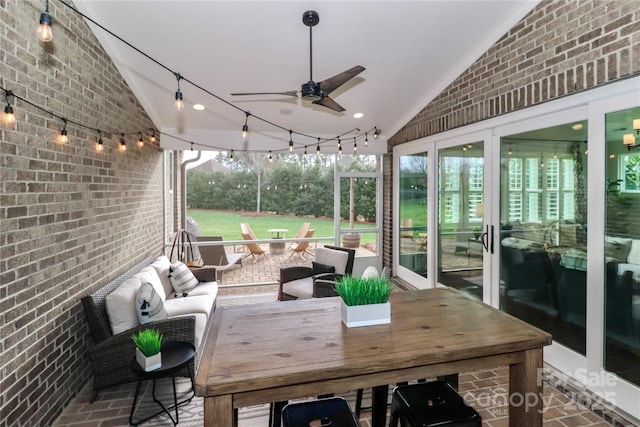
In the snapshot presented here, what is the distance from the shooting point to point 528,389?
1736 millimetres

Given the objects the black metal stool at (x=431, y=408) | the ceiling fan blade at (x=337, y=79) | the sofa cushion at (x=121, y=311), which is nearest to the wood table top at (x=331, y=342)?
the black metal stool at (x=431, y=408)

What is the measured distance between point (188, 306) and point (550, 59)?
3995 mm

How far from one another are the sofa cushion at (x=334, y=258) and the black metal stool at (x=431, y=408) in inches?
115

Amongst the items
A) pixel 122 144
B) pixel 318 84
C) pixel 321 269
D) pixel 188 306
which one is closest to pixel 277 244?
pixel 321 269

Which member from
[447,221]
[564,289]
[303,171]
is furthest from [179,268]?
[564,289]

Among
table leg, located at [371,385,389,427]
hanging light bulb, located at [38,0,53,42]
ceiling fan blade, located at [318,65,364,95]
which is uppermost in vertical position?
ceiling fan blade, located at [318,65,364,95]

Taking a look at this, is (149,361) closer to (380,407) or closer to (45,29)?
(380,407)

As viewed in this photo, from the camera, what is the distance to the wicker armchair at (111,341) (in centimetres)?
270

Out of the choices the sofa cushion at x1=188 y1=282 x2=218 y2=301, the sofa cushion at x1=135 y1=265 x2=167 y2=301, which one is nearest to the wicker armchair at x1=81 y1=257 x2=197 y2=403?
the sofa cushion at x1=135 y1=265 x2=167 y2=301

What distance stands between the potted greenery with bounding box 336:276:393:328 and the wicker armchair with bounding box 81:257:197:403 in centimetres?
158

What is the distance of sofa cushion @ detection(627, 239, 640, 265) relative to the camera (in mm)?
2438

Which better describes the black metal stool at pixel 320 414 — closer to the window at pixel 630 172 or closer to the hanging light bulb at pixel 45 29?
the hanging light bulb at pixel 45 29

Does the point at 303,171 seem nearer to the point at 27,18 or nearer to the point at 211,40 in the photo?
the point at 211,40

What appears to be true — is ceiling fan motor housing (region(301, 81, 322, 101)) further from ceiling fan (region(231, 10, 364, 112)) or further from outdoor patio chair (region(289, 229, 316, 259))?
outdoor patio chair (region(289, 229, 316, 259))
